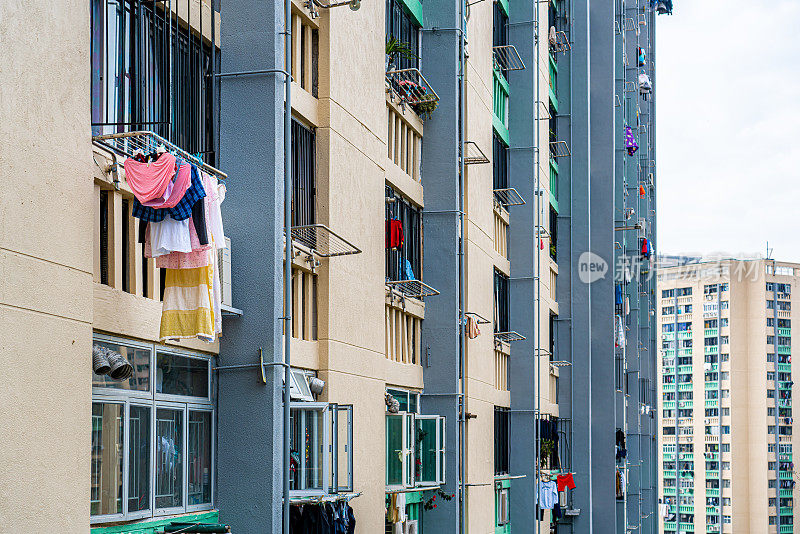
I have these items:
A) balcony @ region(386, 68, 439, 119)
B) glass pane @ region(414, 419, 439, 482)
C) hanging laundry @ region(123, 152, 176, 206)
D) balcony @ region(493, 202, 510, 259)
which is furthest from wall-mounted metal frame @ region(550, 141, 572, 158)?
hanging laundry @ region(123, 152, 176, 206)

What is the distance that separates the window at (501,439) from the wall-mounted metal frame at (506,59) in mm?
8905

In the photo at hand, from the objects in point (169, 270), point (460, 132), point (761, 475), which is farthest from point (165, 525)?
point (761, 475)

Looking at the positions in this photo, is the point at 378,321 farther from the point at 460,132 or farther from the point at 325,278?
the point at 460,132

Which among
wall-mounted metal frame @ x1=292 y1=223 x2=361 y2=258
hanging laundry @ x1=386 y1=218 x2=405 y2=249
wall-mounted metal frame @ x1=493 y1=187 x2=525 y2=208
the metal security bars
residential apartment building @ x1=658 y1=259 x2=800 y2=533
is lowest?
residential apartment building @ x1=658 y1=259 x2=800 y2=533

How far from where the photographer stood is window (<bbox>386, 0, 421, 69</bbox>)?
17.4 meters

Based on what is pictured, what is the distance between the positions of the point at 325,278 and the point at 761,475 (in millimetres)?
89781

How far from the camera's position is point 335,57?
13.7 meters

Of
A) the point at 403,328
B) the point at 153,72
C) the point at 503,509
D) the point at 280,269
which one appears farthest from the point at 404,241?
the point at 503,509

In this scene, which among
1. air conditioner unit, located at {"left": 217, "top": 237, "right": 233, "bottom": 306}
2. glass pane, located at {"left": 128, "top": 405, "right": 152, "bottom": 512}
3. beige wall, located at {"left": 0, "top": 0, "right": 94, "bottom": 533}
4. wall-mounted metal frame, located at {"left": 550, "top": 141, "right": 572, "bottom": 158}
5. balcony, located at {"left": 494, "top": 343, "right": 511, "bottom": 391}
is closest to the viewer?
beige wall, located at {"left": 0, "top": 0, "right": 94, "bottom": 533}

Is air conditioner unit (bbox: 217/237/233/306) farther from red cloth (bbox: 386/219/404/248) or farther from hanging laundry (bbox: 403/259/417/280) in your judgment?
hanging laundry (bbox: 403/259/417/280)

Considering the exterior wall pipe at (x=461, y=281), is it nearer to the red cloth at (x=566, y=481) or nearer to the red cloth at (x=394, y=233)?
the red cloth at (x=394, y=233)

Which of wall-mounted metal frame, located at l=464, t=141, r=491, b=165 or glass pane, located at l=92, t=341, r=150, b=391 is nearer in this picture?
glass pane, located at l=92, t=341, r=150, b=391

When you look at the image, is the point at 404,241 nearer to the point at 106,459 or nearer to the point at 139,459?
the point at 139,459

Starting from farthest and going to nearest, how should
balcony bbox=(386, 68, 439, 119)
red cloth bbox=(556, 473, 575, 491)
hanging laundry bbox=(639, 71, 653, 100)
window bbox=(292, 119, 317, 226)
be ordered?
hanging laundry bbox=(639, 71, 653, 100), red cloth bbox=(556, 473, 575, 491), balcony bbox=(386, 68, 439, 119), window bbox=(292, 119, 317, 226)
